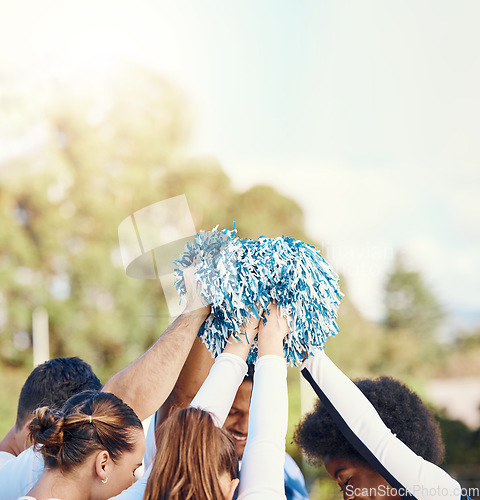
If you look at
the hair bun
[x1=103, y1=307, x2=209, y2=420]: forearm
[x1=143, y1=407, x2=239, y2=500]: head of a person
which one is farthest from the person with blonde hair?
the hair bun

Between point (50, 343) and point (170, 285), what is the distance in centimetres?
1126

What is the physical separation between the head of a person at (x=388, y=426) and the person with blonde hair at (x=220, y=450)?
0.45 meters

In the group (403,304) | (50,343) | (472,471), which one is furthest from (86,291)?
(472,471)

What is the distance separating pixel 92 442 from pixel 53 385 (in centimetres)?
41

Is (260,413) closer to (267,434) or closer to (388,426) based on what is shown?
(267,434)

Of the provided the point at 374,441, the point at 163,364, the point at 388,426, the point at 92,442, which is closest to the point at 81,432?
the point at 92,442

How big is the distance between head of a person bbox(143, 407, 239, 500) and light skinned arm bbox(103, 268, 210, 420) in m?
0.15

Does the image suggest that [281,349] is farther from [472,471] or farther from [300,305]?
[472,471]

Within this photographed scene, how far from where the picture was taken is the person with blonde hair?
1.05 metres

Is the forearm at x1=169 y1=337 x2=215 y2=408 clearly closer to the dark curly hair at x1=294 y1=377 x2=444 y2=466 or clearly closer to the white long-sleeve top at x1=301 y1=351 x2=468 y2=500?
the white long-sleeve top at x1=301 y1=351 x2=468 y2=500

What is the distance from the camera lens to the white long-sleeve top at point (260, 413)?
3.40 feet

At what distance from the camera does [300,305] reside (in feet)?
3.91

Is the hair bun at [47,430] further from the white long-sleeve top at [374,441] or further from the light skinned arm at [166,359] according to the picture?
the white long-sleeve top at [374,441]

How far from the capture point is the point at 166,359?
1243 mm
